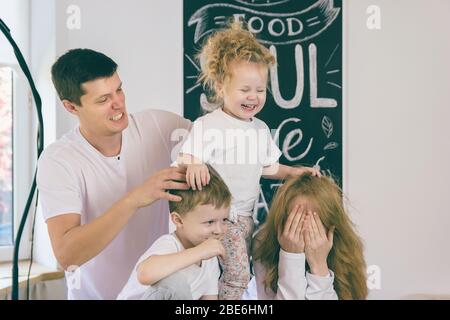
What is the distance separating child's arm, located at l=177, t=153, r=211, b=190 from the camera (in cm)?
181

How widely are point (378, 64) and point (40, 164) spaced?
127cm

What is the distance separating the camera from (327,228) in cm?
191

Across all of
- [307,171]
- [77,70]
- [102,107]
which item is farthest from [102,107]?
[307,171]

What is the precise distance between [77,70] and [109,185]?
408mm

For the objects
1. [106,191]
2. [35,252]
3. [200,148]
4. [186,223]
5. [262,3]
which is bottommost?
[35,252]

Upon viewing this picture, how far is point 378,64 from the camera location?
194 cm

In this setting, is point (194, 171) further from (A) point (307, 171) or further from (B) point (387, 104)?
(B) point (387, 104)

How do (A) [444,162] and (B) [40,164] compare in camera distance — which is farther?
(A) [444,162]

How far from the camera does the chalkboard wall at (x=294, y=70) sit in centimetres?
186
